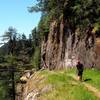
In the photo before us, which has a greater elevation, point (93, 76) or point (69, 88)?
point (93, 76)

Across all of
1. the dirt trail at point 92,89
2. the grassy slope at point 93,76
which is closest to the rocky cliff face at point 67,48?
the grassy slope at point 93,76

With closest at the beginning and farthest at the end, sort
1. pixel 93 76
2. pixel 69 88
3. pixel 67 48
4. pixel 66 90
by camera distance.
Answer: pixel 66 90 < pixel 69 88 < pixel 93 76 < pixel 67 48

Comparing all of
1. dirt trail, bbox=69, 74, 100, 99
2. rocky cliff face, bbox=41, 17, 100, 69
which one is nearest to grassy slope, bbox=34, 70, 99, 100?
dirt trail, bbox=69, 74, 100, 99

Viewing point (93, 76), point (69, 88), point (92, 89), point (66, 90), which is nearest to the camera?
point (66, 90)

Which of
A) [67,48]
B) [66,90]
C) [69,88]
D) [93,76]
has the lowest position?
[66,90]

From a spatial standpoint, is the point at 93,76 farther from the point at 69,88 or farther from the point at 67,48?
the point at 67,48

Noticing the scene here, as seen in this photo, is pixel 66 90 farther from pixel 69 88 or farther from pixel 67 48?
pixel 67 48

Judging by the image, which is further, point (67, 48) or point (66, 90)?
point (67, 48)

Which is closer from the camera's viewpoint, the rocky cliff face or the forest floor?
the forest floor

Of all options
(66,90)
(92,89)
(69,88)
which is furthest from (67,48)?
(66,90)

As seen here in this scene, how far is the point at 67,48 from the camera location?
43688 millimetres

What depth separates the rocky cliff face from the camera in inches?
1426

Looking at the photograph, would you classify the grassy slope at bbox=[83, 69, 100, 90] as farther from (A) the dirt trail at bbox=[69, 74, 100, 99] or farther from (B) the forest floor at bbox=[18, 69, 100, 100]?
(A) the dirt trail at bbox=[69, 74, 100, 99]

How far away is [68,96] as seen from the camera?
24.7 meters
